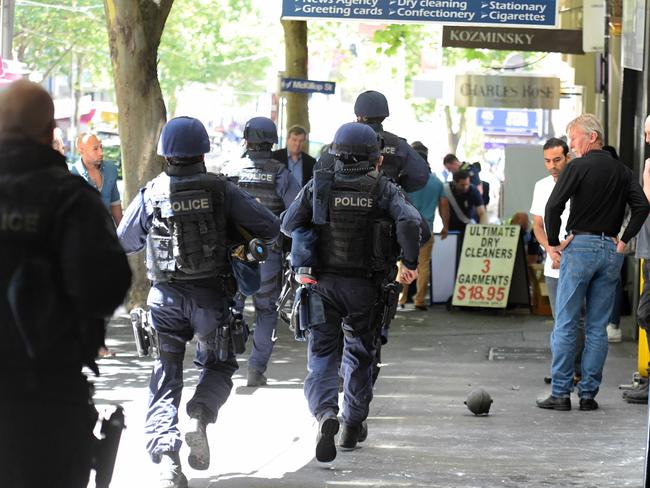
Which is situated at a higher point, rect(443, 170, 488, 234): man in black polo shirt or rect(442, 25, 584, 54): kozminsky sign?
rect(442, 25, 584, 54): kozminsky sign

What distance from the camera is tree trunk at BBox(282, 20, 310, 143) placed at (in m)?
21.3

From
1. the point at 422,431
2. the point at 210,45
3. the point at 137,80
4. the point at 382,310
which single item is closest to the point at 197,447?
the point at 382,310

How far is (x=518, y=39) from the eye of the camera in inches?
715

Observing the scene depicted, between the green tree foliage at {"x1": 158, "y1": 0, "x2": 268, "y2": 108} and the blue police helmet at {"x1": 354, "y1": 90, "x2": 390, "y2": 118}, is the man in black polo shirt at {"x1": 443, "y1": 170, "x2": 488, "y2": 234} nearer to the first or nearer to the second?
the blue police helmet at {"x1": 354, "y1": 90, "x2": 390, "y2": 118}

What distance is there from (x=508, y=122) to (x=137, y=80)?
3916 centimetres

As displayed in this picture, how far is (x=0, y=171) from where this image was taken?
4383 mm

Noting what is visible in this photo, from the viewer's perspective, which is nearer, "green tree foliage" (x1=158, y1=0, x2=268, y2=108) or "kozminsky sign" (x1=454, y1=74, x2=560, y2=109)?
"kozminsky sign" (x1=454, y1=74, x2=560, y2=109)

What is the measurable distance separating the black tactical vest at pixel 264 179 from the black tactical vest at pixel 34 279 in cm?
627

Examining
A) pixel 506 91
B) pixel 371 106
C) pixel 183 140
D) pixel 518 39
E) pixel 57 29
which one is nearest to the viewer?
pixel 183 140

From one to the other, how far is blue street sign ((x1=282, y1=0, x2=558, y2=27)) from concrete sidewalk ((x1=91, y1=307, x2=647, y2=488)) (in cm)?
360

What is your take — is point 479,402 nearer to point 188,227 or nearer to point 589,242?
point 589,242

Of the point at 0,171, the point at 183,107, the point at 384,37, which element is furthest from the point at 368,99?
the point at 183,107

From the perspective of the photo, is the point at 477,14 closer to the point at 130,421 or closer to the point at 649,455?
the point at 130,421

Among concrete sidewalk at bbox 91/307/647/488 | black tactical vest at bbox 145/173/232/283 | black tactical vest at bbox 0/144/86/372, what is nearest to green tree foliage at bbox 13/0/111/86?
concrete sidewalk at bbox 91/307/647/488
